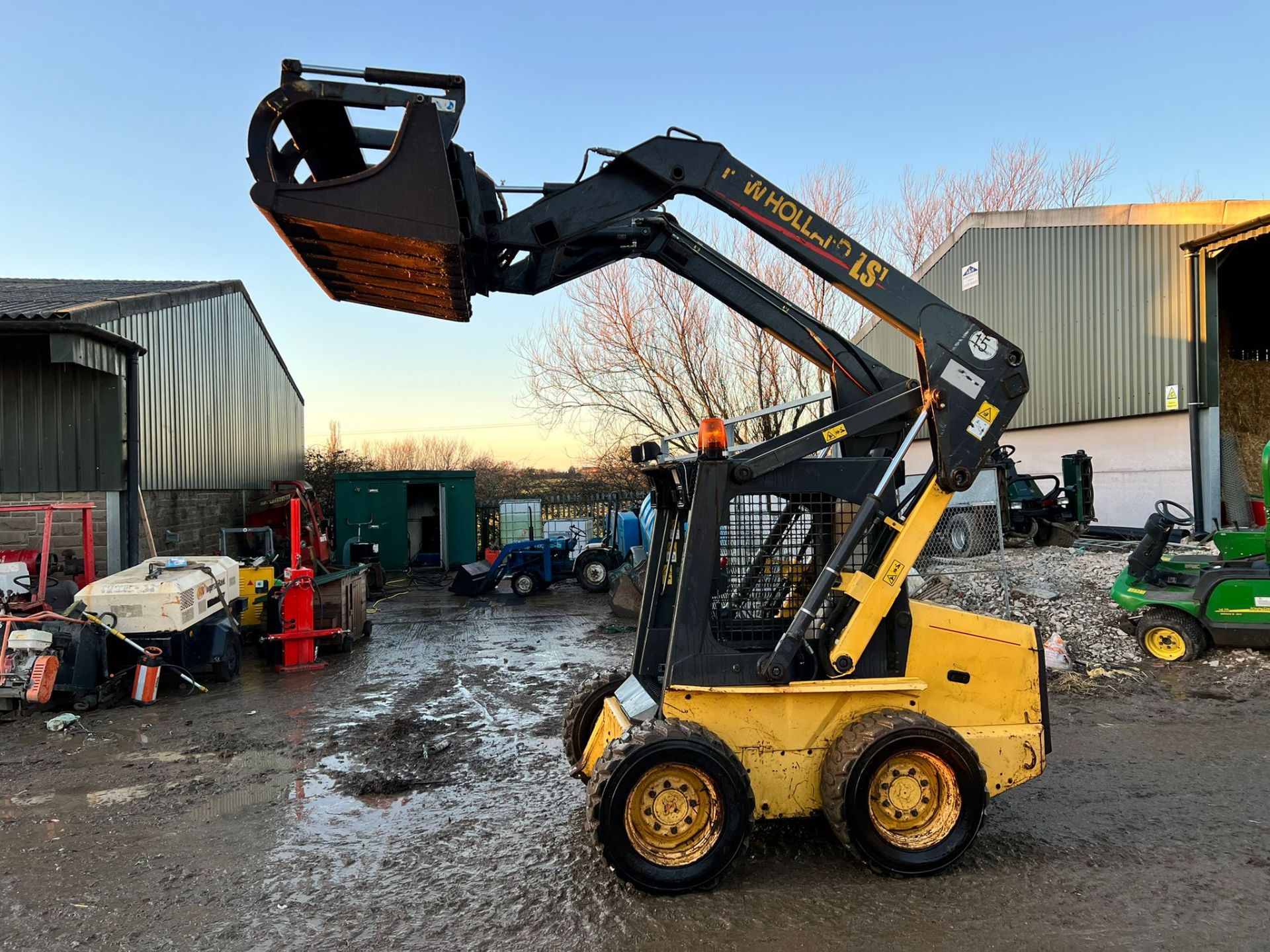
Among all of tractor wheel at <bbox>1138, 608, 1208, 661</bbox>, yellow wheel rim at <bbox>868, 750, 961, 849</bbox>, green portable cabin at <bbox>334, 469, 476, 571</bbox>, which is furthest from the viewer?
green portable cabin at <bbox>334, 469, 476, 571</bbox>

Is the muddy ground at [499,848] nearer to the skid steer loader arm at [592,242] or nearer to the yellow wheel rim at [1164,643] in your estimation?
the yellow wheel rim at [1164,643]

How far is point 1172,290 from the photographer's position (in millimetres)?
15500

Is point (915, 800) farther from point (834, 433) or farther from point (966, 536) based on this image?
point (966, 536)

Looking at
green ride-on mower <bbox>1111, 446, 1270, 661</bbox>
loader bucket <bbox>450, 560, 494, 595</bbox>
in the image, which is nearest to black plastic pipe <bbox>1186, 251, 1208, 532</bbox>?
green ride-on mower <bbox>1111, 446, 1270, 661</bbox>

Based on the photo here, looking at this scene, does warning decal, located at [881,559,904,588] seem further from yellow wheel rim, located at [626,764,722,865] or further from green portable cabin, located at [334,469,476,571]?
green portable cabin, located at [334,469,476,571]

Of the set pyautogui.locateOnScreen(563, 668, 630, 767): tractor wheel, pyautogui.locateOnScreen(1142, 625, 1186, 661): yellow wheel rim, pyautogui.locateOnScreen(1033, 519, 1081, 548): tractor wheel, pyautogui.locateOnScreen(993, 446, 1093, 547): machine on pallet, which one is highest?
pyautogui.locateOnScreen(993, 446, 1093, 547): machine on pallet

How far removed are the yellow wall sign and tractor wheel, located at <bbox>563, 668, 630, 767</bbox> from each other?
201cm

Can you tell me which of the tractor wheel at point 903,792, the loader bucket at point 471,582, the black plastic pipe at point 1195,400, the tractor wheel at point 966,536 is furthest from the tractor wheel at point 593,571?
the tractor wheel at point 903,792

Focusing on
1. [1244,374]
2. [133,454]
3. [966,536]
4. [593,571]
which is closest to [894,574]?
[133,454]

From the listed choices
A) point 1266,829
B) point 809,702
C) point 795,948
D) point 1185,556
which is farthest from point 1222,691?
point 795,948

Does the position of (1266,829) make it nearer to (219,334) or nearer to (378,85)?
(378,85)

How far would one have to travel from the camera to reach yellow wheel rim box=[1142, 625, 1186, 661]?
29.1 ft

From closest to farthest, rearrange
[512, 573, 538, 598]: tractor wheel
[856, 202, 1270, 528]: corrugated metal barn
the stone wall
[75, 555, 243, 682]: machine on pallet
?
1. [75, 555, 243, 682]: machine on pallet
2. the stone wall
3. [856, 202, 1270, 528]: corrugated metal barn
4. [512, 573, 538, 598]: tractor wheel

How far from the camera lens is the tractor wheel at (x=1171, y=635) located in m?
8.82
